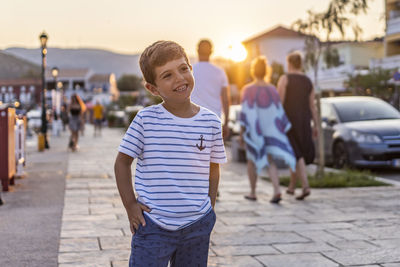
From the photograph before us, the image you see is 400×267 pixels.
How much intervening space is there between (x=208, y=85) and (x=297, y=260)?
107 inches

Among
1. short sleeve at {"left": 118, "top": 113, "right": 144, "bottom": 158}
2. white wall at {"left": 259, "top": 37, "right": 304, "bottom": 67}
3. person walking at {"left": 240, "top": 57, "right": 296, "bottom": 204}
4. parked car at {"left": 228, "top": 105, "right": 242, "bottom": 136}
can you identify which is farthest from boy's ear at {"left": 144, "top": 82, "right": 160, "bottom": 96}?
white wall at {"left": 259, "top": 37, "right": 304, "bottom": 67}

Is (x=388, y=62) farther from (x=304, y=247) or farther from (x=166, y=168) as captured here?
(x=166, y=168)

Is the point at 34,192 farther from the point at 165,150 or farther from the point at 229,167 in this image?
the point at 165,150

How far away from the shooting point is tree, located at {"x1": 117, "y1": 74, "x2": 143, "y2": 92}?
143m

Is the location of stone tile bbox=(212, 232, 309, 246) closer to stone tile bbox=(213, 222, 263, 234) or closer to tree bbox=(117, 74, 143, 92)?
stone tile bbox=(213, 222, 263, 234)

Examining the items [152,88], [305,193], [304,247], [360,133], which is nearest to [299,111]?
[305,193]

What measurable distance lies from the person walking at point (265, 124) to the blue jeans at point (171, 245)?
482 centimetres

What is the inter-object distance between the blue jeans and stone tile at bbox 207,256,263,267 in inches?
73.3

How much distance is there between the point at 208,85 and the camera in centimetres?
685

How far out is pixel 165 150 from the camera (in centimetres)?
257

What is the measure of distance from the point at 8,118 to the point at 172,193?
6.28 m

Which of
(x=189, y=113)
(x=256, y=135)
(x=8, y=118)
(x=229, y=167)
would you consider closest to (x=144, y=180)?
(x=189, y=113)

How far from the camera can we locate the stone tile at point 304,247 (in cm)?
499

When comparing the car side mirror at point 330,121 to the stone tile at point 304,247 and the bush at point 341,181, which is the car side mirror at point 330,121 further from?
the stone tile at point 304,247
